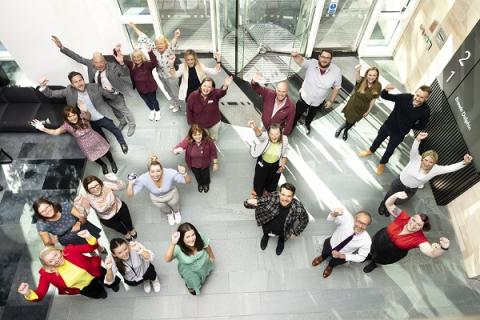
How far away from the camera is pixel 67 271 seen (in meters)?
3.19

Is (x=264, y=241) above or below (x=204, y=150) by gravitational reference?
below

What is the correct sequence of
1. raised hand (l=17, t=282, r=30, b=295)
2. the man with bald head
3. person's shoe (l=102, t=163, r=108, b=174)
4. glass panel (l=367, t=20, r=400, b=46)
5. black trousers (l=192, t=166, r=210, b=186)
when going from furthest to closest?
glass panel (l=367, t=20, r=400, b=46) → person's shoe (l=102, t=163, r=108, b=174) → black trousers (l=192, t=166, r=210, b=186) → the man with bald head → raised hand (l=17, t=282, r=30, b=295)

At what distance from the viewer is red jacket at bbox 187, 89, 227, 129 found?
4.49 m

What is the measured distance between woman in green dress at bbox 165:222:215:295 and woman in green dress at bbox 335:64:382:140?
296cm

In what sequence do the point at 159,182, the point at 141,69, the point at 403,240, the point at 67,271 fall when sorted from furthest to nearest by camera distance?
the point at 141,69, the point at 159,182, the point at 403,240, the point at 67,271

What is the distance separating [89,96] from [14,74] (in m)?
2.76

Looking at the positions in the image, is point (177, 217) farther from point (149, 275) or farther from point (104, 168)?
point (104, 168)

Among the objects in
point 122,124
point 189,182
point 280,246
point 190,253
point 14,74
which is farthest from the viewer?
point 14,74

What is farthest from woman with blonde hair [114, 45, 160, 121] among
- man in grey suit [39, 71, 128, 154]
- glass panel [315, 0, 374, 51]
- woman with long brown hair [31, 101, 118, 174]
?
glass panel [315, 0, 374, 51]

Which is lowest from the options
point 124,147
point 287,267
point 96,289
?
point 287,267

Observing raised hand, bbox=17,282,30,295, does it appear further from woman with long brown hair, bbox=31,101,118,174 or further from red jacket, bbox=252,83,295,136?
red jacket, bbox=252,83,295,136

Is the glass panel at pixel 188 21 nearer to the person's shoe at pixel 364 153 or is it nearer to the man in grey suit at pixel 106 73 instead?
the man in grey suit at pixel 106 73

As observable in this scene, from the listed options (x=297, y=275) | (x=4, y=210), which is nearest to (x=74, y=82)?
(x=4, y=210)

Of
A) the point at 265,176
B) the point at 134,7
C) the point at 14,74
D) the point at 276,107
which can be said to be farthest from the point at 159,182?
the point at 14,74
